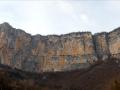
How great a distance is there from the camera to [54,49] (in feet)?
266

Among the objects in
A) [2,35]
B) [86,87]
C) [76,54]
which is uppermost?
[2,35]

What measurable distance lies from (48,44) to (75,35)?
6.99m

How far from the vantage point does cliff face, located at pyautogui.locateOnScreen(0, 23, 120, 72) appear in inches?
3081

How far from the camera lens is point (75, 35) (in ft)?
268

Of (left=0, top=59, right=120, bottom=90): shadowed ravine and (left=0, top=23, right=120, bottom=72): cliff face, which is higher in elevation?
(left=0, top=23, right=120, bottom=72): cliff face

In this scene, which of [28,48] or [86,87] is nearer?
[86,87]

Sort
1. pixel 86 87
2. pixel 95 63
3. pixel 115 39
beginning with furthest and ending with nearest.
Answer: pixel 115 39 → pixel 95 63 → pixel 86 87

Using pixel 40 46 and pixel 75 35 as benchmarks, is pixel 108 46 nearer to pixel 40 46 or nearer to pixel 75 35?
pixel 75 35

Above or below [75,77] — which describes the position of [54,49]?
above

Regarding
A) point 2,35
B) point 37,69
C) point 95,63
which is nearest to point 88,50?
point 95,63

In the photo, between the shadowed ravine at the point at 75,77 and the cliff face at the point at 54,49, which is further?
the cliff face at the point at 54,49

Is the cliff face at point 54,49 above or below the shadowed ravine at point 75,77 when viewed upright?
above

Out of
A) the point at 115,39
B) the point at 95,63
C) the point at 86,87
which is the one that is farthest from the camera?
the point at 115,39

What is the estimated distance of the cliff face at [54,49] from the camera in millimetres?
78250
